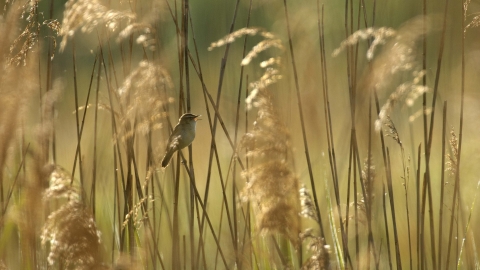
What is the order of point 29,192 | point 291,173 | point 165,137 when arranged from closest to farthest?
1. point 29,192
2. point 291,173
3. point 165,137

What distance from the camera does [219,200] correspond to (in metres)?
3.44

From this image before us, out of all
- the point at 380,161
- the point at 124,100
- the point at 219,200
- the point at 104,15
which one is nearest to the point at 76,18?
the point at 104,15

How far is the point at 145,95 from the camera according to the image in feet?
5.73

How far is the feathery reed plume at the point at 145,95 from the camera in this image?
171cm

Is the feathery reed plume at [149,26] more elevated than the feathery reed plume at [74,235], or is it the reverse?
the feathery reed plume at [149,26]

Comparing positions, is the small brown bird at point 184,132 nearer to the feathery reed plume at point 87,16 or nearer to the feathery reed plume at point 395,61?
the feathery reed plume at point 87,16

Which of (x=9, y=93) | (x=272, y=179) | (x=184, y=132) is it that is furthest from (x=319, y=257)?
(x=184, y=132)

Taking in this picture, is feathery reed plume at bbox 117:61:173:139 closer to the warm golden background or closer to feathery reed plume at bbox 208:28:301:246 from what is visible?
the warm golden background

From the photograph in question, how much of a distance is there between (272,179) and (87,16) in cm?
67

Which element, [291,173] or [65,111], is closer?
[291,173]

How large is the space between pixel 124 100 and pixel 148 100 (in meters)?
0.10

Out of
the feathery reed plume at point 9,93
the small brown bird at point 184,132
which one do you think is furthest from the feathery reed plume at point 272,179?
the small brown bird at point 184,132

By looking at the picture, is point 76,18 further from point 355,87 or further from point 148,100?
point 355,87

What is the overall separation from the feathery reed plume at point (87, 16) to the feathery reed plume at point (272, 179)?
46 cm
